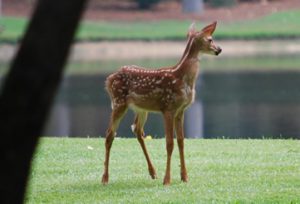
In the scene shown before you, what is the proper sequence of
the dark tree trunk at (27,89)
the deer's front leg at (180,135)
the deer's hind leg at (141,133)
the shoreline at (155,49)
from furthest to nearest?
the shoreline at (155,49) → the deer's hind leg at (141,133) → the deer's front leg at (180,135) → the dark tree trunk at (27,89)

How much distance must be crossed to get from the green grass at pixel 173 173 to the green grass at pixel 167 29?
23.4 metres

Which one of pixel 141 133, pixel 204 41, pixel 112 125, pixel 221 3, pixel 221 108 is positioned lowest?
pixel 221 3

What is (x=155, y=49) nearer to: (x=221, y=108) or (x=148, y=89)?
(x=221, y=108)

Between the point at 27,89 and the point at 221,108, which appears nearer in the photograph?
the point at 27,89

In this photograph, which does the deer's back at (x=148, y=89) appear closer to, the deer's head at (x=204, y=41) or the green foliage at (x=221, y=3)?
the deer's head at (x=204, y=41)

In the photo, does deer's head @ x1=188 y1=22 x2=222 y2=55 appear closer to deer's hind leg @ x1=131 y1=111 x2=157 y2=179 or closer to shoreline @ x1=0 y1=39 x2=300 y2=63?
deer's hind leg @ x1=131 y1=111 x2=157 y2=179

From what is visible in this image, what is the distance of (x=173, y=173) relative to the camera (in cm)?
884

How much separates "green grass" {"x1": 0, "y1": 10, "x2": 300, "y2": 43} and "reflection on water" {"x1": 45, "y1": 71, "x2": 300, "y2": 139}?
7.29 meters

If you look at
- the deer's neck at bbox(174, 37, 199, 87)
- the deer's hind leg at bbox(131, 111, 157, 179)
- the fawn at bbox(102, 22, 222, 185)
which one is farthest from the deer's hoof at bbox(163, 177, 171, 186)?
the deer's neck at bbox(174, 37, 199, 87)

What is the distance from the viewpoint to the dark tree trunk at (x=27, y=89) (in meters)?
3.81

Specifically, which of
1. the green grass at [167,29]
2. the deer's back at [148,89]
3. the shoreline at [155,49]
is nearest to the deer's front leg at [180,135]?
the deer's back at [148,89]

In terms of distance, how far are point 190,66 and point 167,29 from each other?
1205 inches

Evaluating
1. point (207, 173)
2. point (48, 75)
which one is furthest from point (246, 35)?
point (48, 75)

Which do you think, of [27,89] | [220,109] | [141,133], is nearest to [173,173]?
[141,133]
